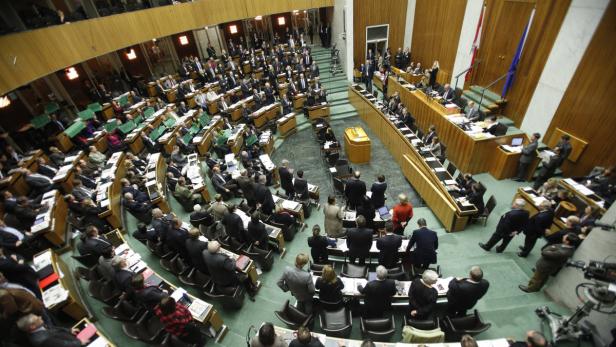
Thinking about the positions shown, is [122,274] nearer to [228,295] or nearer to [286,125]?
[228,295]

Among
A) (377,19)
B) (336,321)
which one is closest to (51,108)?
(336,321)

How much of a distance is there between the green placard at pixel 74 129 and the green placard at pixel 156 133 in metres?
2.26

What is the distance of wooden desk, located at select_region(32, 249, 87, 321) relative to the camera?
4.99 m

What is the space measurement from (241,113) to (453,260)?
11014 mm

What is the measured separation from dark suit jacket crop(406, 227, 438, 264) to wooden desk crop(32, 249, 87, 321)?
6237 mm

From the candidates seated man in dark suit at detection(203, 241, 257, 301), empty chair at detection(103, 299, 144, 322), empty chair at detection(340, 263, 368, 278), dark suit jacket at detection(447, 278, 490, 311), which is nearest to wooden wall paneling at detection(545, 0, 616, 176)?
dark suit jacket at detection(447, 278, 490, 311)

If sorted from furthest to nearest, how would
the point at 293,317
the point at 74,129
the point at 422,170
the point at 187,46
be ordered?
the point at 187,46 → the point at 74,129 → the point at 422,170 → the point at 293,317

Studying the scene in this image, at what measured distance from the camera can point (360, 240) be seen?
213 inches

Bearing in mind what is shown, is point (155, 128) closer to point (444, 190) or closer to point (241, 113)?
point (241, 113)

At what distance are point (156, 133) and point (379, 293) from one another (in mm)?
10512

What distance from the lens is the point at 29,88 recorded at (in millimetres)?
12555

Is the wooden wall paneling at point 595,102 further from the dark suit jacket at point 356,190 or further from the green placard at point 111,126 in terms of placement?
the green placard at point 111,126

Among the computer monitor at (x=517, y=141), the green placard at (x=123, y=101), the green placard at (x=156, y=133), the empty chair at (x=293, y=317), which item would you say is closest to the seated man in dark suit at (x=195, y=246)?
the empty chair at (x=293, y=317)

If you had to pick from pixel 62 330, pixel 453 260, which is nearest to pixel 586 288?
pixel 453 260
